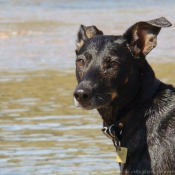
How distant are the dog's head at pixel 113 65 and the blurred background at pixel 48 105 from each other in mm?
3011

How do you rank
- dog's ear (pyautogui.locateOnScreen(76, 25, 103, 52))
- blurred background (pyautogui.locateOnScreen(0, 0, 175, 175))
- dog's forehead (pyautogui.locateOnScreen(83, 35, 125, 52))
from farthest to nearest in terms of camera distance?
blurred background (pyautogui.locateOnScreen(0, 0, 175, 175)) < dog's ear (pyautogui.locateOnScreen(76, 25, 103, 52)) < dog's forehead (pyautogui.locateOnScreen(83, 35, 125, 52))

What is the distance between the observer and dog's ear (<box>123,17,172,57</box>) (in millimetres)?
6750

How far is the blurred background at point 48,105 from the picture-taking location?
10.0m

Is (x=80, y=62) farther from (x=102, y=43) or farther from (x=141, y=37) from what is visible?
(x=141, y=37)

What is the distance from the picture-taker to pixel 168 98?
262 inches

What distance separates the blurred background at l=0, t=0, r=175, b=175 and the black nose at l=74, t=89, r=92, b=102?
3218 millimetres

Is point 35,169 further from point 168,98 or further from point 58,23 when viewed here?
point 58,23

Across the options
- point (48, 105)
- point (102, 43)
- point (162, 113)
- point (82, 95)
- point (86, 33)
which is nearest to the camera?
point (82, 95)

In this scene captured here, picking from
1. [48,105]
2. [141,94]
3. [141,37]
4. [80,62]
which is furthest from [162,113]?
[48,105]

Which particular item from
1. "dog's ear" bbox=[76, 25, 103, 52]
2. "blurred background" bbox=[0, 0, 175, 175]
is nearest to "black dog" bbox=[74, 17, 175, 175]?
"dog's ear" bbox=[76, 25, 103, 52]

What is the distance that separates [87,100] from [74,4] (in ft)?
139

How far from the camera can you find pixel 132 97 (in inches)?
259

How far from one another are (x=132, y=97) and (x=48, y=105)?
23.9 feet

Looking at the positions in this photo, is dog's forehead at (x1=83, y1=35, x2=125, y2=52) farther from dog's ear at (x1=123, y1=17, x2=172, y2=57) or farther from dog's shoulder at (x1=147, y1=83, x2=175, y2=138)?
dog's shoulder at (x1=147, y1=83, x2=175, y2=138)
